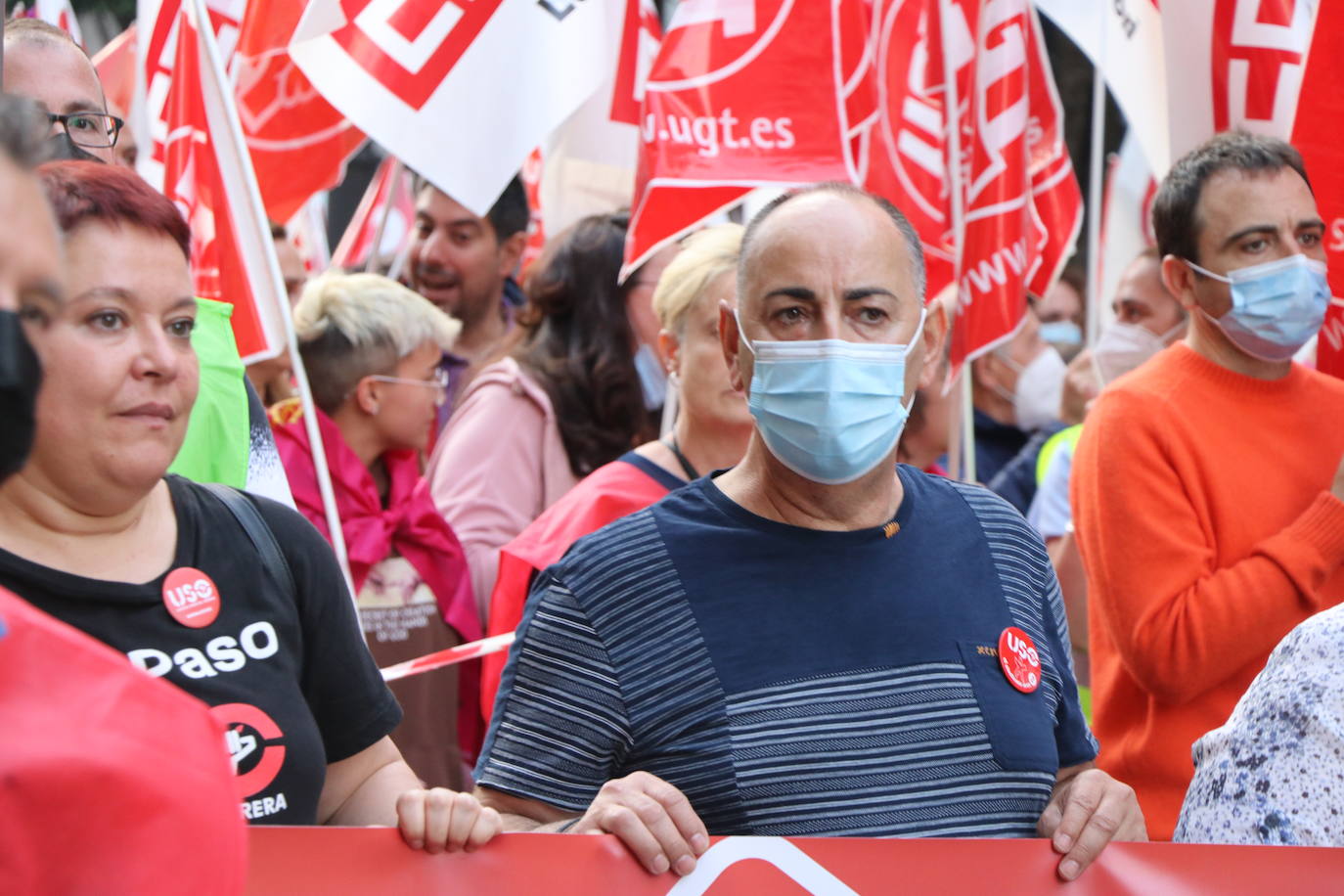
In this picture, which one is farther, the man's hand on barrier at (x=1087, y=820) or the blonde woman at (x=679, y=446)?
the blonde woman at (x=679, y=446)

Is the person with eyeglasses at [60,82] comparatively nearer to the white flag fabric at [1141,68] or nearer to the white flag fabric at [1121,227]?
the white flag fabric at [1141,68]

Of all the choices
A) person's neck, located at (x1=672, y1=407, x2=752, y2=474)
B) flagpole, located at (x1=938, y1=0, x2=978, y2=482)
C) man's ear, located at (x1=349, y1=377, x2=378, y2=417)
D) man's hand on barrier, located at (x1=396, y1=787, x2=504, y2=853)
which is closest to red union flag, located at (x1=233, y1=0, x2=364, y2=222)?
man's ear, located at (x1=349, y1=377, x2=378, y2=417)

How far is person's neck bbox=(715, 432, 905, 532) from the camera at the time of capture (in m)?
2.49

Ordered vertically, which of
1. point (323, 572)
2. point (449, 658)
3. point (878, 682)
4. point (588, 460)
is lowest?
point (449, 658)

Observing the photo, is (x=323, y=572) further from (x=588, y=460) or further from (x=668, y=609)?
(x=588, y=460)

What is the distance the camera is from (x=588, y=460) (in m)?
4.60

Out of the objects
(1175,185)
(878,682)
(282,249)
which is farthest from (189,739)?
(282,249)

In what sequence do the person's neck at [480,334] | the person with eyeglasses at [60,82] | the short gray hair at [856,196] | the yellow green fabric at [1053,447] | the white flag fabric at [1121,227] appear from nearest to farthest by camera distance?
1. the short gray hair at [856,196]
2. the person with eyeglasses at [60,82]
3. the yellow green fabric at [1053,447]
4. the person's neck at [480,334]
5. the white flag fabric at [1121,227]

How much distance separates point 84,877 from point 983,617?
4.97 ft

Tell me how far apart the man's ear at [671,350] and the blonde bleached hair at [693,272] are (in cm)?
1

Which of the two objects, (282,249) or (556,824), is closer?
(556,824)

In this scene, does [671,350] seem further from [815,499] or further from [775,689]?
[775,689]

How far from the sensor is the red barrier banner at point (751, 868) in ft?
6.89

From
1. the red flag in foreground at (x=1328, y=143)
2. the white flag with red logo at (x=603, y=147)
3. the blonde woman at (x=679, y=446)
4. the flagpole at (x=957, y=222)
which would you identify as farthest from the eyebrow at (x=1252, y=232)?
the white flag with red logo at (x=603, y=147)
